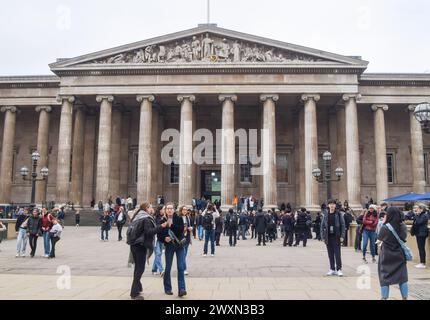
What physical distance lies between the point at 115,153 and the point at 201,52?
12455 millimetres

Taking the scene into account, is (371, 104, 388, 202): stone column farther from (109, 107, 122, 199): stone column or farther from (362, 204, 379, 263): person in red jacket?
(109, 107, 122, 199): stone column

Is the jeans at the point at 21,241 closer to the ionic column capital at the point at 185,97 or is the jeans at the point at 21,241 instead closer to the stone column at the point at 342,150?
the ionic column capital at the point at 185,97

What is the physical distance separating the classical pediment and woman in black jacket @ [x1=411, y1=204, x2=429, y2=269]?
81.4ft

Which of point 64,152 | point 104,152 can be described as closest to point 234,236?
point 104,152

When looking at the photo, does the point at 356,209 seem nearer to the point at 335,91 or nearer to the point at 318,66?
the point at 335,91

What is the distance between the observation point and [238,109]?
140ft

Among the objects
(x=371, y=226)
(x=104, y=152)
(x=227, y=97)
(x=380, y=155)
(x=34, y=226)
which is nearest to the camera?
(x=371, y=226)

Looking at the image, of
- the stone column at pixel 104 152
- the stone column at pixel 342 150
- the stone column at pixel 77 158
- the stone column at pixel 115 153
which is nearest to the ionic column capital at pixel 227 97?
the stone column at pixel 104 152

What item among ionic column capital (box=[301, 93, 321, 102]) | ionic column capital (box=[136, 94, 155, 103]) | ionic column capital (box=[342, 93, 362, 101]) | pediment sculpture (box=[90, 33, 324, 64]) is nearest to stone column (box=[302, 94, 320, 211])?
ionic column capital (box=[301, 93, 321, 102])

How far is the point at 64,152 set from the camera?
119 ft

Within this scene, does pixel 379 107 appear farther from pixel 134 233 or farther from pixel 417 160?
pixel 134 233

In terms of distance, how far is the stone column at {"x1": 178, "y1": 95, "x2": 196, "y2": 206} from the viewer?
35.0 m

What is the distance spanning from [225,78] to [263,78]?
328 cm

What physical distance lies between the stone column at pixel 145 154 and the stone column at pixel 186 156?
276 cm
